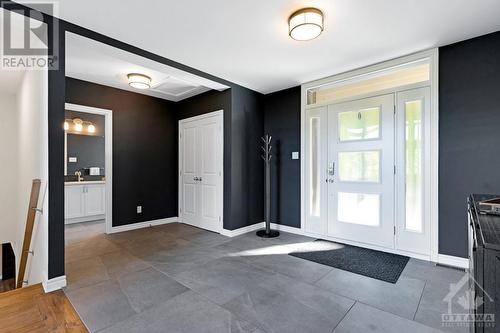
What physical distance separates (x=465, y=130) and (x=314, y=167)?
1.92 metres

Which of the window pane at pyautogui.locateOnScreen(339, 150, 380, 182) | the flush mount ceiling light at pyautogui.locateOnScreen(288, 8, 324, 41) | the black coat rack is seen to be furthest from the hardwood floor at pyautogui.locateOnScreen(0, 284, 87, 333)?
the window pane at pyautogui.locateOnScreen(339, 150, 380, 182)

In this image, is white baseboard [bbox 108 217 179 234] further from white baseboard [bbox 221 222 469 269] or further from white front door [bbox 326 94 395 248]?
white front door [bbox 326 94 395 248]

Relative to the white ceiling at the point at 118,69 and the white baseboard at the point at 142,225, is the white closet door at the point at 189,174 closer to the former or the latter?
the white baseboard at the point at 142,225

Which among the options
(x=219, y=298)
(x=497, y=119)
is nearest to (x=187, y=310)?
(x=219, y=298)

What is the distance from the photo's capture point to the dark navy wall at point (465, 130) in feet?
8.42

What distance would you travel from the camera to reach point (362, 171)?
346 cm

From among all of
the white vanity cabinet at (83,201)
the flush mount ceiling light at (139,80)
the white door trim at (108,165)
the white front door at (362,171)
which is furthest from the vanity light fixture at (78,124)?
the white front door at (362,171)

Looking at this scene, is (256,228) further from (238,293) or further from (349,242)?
(238,293)

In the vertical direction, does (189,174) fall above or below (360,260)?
above

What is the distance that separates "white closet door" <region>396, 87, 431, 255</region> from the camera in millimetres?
2936

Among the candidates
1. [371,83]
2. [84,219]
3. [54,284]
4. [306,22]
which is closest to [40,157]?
[54,284]

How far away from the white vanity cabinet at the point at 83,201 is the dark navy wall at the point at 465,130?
5.90 meters

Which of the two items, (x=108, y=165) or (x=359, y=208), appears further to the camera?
(x=108, y=165)

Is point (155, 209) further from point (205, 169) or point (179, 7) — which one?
point (179, 7)
